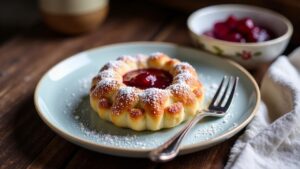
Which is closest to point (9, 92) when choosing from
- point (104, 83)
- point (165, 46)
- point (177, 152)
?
point (104, 83)

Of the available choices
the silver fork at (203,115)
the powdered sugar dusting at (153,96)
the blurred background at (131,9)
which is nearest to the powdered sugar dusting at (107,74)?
the powdered sugar dusting at (153,96)

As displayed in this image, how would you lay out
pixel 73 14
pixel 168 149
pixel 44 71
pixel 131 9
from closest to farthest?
pixel 168 149 < pixel 44 71 < pixel 73 14 < pixel 131 9

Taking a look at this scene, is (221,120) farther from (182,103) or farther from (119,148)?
(119,148)

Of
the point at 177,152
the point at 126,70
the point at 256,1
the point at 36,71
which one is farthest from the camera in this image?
the point at 256,1

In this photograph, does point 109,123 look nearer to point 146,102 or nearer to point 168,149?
point 146,102

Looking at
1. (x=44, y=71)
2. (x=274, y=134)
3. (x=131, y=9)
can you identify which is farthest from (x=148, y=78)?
(x=131, y=9)

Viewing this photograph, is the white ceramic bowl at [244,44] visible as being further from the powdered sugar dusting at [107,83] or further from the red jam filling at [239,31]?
the powdered sugar dusting at [107,83]
